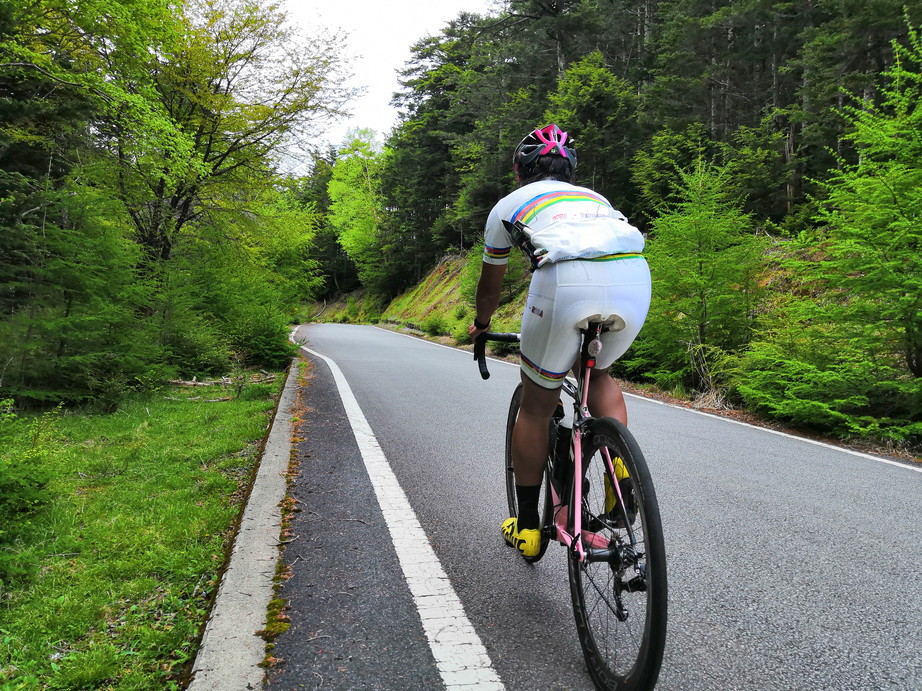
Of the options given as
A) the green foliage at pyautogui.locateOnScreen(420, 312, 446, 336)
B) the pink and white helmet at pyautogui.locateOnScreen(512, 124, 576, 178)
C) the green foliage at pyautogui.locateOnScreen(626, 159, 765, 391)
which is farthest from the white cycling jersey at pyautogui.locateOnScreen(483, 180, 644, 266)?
the green foliage at pyautogui.locateOnScreen(420, 312, 446, 336)

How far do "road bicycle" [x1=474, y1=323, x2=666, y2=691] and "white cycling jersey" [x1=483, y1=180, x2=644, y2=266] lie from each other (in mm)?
288

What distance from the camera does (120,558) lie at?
108 inches

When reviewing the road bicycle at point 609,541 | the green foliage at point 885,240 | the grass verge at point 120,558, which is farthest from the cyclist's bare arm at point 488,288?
the green foliage at point 885,240

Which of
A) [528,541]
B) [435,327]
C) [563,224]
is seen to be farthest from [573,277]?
[435,327]

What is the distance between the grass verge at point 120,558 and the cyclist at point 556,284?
57.2 inches

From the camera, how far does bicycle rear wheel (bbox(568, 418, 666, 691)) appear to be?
1.52m

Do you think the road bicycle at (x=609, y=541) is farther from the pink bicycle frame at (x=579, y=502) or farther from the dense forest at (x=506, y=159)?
the dense forest at (x=506, y=159)

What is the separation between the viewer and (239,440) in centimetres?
506

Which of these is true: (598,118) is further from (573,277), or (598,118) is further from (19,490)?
(19,490)

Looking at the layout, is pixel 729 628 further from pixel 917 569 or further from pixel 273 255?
pixel 273 255

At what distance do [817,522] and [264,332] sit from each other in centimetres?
1023

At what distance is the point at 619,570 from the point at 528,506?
59 cm

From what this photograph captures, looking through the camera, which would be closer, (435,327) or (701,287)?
(701,287)

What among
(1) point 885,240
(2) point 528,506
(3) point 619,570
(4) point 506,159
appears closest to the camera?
(3) point 619,570
